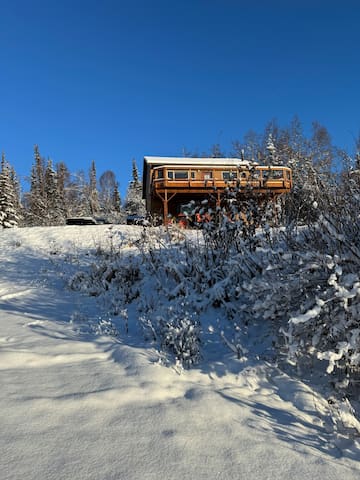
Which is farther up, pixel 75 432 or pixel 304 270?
pixel 304 270

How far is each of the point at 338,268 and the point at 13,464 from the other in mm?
2614

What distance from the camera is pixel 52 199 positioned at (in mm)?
41000

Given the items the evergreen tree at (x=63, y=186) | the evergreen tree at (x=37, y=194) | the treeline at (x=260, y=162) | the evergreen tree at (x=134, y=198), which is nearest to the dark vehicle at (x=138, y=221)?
the treeline at (x=260, y=162)

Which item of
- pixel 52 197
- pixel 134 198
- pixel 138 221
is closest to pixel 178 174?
pixel 138 221

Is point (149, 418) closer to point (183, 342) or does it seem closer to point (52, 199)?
point (183, 342)

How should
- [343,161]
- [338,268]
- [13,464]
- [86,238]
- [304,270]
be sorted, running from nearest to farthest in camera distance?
[13,464] < [338,268] < [304,270] < [343,161] < [86,238]

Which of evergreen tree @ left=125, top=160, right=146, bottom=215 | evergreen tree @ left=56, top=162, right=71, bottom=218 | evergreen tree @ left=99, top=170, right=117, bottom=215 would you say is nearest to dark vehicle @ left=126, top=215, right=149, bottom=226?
evergreen tree @ left=125, top=160, right=146, bottom=215

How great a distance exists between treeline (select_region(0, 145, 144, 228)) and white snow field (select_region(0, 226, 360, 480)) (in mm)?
30071

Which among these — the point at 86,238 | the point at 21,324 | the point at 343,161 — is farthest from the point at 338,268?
the point at 86,238

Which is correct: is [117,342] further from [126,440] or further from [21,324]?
[126,440]

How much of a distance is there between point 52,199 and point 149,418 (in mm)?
42566

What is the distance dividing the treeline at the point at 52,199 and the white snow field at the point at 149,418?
30071mm

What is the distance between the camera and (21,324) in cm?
439

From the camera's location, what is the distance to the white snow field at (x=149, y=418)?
174 cm
